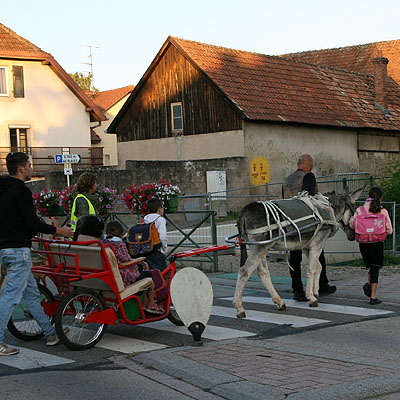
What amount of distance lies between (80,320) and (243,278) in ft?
8.86

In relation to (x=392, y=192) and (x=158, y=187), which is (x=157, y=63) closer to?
(x=392, y=192)

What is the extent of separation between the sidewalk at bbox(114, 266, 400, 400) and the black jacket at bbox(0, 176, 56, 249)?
1584 millimetres

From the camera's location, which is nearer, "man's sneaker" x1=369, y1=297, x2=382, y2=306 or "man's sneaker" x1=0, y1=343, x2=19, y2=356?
"man's sneaker" x1=0, y1=343, x2=19, y2=356

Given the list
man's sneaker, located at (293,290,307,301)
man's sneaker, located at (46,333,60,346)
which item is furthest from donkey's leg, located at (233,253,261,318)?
man's sneaker, located at (46,333,60,346)

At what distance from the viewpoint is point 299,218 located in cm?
1011

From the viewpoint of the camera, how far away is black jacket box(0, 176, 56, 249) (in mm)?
7543

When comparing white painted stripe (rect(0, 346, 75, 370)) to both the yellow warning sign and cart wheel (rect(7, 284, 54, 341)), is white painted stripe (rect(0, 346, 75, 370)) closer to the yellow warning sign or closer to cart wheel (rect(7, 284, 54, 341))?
cart wheel (rect(7, 284, 54, 341))

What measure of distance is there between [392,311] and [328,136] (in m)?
25.8

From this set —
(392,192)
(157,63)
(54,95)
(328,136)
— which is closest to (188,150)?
(157,63)

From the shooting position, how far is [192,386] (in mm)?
6258

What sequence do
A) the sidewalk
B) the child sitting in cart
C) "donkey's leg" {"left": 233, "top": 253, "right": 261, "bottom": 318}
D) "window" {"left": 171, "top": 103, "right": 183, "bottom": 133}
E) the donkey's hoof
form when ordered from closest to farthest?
the sidewalk
the child sitting in cart
"donkey's leg" {"left": 233, "top": 253, "right": 261, "bottom": 318}
the donkey's hoof
"window" {"left": 171, "top": 103, "right": 183, "bottom": 133}

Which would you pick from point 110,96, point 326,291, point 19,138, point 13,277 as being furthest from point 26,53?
point 13,277

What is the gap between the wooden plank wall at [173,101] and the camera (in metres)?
32.6

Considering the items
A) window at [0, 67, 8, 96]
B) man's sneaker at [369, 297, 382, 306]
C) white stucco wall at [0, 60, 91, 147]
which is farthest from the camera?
white stucco wall at [0, 60, 91, 147]
